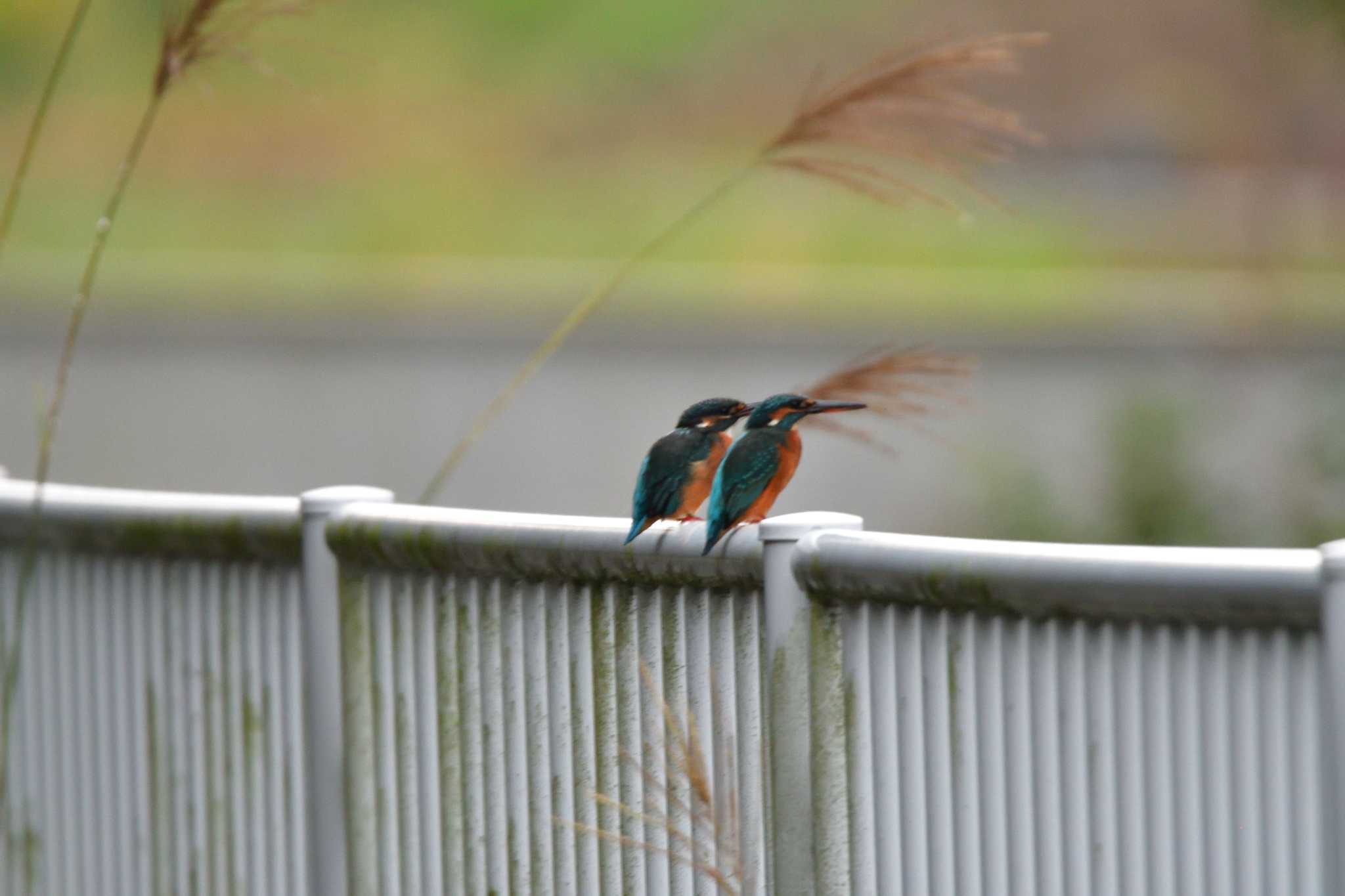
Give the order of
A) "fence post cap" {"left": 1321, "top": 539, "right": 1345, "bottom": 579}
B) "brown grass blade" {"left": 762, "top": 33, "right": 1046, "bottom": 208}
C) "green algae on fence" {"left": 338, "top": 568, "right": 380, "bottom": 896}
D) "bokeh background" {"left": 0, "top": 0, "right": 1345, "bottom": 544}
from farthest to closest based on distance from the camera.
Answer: "bokeh background" {"left": 0, "top": 0, "right": 1345, "bottom": 544} → "green algae on fence" {"left": 338, "top": 568, "right": 380, "bottom": 896} → "brown grass blade" {"left": 762, "top": 33, "right": 1046, "bottom": 208} → "fence post cap" {"left": 1321, "top": 539, "right": 1345, "bottom": 579}

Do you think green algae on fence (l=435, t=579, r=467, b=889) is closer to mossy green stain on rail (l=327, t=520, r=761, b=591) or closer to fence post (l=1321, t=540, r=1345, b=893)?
mossy green stain on rail (l=327, t=520, r=761, b=591)

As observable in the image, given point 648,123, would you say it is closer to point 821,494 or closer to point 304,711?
point 821,494

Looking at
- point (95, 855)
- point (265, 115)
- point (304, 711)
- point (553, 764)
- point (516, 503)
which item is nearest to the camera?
point (553, 764)

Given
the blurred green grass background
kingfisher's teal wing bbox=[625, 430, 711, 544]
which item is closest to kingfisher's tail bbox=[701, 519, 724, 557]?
kingfisher's teal wing bbox=[625, 430, 711, 544]

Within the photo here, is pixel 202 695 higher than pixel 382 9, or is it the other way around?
pixel 382 9

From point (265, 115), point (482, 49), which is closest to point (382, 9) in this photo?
point (482, 49)

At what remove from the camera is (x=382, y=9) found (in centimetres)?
2375

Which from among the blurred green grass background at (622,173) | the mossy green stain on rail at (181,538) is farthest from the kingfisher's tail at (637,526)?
the blurred green grass background at (622,173)

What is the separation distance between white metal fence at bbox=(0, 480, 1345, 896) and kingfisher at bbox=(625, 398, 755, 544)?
0.04m

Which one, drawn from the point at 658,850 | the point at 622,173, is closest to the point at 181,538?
the point at 658,850

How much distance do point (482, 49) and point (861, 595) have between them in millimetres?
22094

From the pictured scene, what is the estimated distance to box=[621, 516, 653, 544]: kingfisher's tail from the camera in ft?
7.80

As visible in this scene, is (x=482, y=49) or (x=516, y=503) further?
(x=482, y=49)

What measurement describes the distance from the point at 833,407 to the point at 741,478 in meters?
0.18
